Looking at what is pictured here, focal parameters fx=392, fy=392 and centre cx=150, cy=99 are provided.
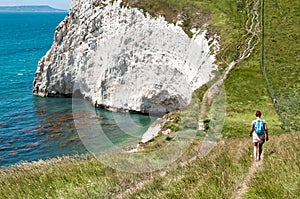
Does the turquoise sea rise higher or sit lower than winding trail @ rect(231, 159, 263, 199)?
lower

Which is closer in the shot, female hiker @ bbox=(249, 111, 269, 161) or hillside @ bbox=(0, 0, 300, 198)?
hillside @ bbox=(0, 0, 300, 198)

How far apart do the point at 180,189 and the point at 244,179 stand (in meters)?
1.98

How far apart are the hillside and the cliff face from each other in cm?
284

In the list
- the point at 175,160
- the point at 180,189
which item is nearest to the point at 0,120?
the point at 175,160

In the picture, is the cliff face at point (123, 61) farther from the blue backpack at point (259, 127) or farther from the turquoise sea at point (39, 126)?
the blue backpack at point (259, 127)

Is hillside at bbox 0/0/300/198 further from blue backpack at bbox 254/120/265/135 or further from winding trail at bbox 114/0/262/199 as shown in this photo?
blue backpack at bbox 254/120/265/135

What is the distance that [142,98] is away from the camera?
2263 inches

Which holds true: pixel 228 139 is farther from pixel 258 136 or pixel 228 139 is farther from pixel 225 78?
pixel 225 78

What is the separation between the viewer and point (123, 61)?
200 ft

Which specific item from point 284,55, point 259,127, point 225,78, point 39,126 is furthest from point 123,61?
point 259,127

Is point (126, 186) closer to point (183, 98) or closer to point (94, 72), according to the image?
point (183, 98)

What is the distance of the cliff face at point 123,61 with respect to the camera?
54000mm

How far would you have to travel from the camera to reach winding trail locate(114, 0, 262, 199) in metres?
12.0

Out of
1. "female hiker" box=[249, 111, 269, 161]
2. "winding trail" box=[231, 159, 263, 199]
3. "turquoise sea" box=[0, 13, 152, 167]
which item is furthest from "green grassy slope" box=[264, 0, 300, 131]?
"winding trail" box=[231, 159, 263, 199]
